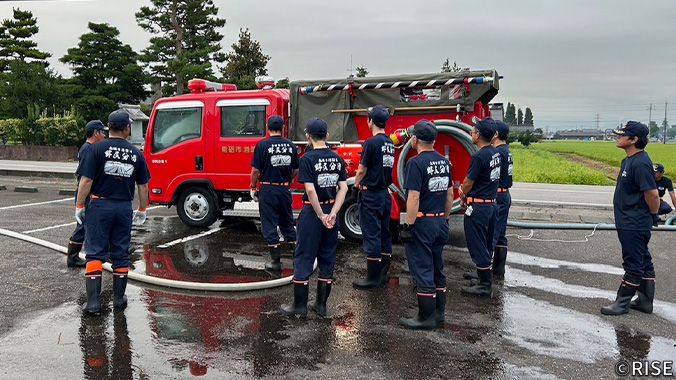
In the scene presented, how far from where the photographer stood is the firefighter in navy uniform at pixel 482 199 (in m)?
5.68

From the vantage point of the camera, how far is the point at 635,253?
5246mm

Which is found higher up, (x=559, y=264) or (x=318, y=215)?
(x=318, y=215)

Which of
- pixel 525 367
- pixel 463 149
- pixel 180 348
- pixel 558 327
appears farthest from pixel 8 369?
pixel 463 149

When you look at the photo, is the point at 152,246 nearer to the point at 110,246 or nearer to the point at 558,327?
the point at 110,246

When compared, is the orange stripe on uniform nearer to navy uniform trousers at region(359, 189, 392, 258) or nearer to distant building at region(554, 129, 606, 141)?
navy uniform trousers at region(359, 189, 392, 258)

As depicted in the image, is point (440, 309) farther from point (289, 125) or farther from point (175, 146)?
point (175, 146)

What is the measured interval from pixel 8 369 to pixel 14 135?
26.5m

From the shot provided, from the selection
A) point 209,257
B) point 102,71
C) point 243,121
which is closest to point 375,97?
point 243,121

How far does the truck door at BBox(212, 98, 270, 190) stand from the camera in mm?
8570

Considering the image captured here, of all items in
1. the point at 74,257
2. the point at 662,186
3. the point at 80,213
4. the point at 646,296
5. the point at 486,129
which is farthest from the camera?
the point at 662,186

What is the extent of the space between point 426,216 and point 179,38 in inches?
1072

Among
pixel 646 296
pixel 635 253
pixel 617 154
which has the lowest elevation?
pixel 646 296

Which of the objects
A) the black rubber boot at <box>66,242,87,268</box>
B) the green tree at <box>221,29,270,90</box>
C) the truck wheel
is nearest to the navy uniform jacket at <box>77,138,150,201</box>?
the black rubber boot at <box>66,242,87,268</box>

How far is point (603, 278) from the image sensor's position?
6.58 meters
